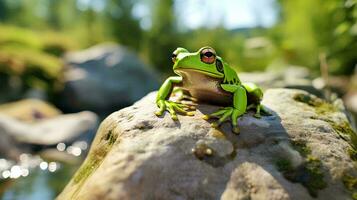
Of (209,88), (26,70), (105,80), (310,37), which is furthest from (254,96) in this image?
(310,37)

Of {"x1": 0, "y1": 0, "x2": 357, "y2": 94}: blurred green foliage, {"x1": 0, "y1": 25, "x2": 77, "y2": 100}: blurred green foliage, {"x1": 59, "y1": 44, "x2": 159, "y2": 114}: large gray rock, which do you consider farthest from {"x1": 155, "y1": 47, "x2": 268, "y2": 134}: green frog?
{"x1": 0, "y1": 0, "x2": 357, "y2": 94}: blurred green foliage

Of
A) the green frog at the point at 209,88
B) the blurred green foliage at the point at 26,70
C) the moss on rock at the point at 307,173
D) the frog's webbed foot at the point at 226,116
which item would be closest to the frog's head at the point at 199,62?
the green frog at the point at 209,88

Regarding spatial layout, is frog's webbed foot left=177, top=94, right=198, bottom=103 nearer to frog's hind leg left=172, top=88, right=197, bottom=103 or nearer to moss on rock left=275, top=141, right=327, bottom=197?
frog's hind leg left=172, top=88, right=197, bottom=103

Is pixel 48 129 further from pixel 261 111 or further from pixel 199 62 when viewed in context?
pixel 199 62

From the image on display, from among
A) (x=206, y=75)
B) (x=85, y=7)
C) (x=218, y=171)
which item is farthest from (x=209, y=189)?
(x=85, y=7)

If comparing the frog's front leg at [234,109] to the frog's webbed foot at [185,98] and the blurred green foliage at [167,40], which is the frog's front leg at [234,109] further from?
the blurred green foliage at [167,40]

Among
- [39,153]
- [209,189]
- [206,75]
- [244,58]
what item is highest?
[206,75]

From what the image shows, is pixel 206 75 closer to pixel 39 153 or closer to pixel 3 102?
pixel 39 153
